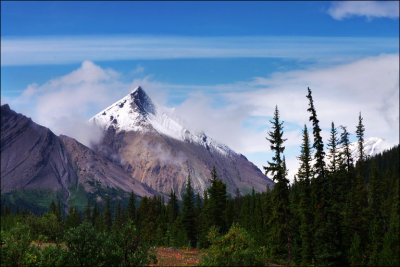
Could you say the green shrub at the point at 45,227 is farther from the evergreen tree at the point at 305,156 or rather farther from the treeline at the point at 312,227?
the evergreen tree at the point at 305,156

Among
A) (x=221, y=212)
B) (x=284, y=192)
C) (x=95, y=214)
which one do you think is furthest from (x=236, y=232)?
(x=95, y=214)

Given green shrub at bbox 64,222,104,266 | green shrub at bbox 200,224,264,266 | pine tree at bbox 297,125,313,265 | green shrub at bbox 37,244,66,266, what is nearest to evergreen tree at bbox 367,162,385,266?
pine tree at bbox 297,125,313,265

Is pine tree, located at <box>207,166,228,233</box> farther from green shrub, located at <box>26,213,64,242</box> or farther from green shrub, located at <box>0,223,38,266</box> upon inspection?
green shrub, located at <box>0,223,38,266</box>

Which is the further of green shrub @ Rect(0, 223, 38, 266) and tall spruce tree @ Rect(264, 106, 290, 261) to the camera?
tall spruce tree @ Rect(264, 106, 290, 261)

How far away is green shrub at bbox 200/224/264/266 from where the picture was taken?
28359 millimetres

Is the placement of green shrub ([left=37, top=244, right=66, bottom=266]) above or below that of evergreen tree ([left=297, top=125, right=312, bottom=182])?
below

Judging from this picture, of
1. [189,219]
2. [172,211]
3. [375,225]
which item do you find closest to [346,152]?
[375,225]

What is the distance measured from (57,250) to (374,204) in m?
64.2

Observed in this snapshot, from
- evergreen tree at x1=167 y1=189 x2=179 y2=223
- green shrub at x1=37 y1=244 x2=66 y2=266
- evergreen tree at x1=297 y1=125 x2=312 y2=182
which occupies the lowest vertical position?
green shrub at x1=37 y1=244 x2=66 y2=266

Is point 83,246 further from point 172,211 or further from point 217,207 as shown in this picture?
point 172,211

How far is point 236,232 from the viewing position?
3045cm

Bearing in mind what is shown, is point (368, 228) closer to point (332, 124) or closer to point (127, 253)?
point (332, 124)

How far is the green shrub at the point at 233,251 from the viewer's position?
2836cm

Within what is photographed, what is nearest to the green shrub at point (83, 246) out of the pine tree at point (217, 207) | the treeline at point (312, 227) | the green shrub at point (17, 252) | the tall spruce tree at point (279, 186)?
the treeline at point (312, 227)
